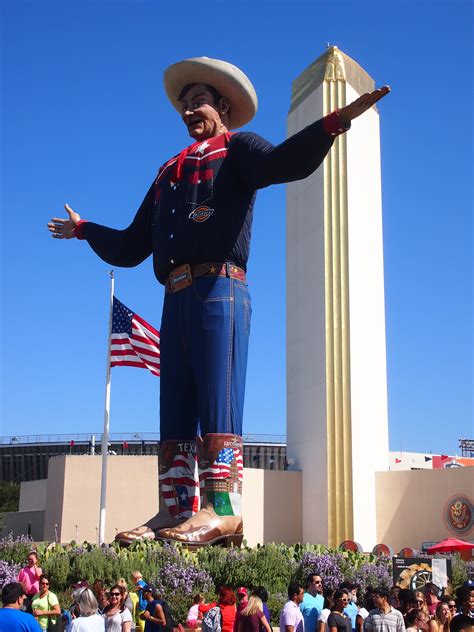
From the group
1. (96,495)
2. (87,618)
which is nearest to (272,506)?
(96,495)

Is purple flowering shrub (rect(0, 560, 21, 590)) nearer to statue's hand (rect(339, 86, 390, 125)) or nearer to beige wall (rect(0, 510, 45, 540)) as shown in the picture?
statue's hand (rect(339, 86, 390, 125))

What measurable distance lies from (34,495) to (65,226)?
24830 mm

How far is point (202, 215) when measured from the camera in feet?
29.1

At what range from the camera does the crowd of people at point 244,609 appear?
6363mm

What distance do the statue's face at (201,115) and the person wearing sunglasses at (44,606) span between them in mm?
4921

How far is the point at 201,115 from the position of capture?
945cm

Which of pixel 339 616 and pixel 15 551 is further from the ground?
pixel 15 551

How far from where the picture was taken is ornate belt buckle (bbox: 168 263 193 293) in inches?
350

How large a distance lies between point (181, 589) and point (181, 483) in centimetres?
105

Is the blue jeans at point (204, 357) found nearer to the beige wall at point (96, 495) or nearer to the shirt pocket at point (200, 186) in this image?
the shirt pocket at point (200, 186)

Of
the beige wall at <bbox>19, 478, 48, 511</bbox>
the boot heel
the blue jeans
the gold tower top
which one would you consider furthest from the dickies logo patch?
the beige wall at <bbox>19, 478, 48, 511</bbox>

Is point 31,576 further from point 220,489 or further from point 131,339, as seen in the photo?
point 131,339

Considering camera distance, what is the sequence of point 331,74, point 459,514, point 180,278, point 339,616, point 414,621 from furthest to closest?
point 331,74
point 459,514
point 180,278
point 339,616
point 414,621

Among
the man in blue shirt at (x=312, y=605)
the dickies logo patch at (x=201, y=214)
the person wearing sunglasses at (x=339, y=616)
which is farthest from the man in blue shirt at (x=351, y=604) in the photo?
the dickies logo patch at (x=201, y=214)
